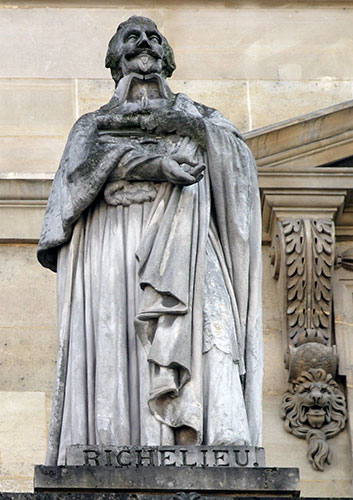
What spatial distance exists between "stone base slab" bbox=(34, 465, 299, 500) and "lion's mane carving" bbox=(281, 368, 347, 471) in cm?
348

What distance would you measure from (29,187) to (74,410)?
405 cm

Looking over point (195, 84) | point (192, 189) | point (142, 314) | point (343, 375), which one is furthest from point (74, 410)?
point (195, 84)

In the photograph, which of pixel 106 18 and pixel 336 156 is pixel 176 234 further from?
pixel 106 18

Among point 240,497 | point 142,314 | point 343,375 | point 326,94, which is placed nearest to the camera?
point 240,497

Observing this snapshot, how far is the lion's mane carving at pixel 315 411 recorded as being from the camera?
14062 millimetres

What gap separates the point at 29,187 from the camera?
15.2m

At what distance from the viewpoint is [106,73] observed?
15938 millimetres

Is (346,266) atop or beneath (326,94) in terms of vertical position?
beneath

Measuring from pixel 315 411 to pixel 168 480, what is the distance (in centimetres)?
374

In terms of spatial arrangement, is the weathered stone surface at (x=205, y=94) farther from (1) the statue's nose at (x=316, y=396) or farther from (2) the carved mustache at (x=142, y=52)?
(2) the carved mustache at (x=142, y=52)

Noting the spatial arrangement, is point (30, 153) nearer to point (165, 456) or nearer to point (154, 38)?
point (154, 38)

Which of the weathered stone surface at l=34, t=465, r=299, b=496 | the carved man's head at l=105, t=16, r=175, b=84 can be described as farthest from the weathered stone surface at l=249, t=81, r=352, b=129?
the weathered stone surface at l=34, t=465, r=299, b=496

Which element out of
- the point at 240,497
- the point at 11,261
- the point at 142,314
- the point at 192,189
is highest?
the point at 11,261

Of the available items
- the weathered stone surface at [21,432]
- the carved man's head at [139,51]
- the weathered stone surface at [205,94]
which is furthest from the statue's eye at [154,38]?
the weathered stone surface at [205,94]
